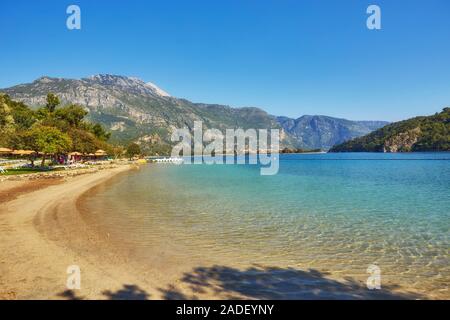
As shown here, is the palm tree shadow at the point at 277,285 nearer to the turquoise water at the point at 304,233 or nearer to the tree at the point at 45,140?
the turquoise water at the point at 304,233

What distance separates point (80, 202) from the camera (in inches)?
1073

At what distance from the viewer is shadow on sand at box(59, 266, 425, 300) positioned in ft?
27.6

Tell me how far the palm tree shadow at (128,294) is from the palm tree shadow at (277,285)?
2.53 feet

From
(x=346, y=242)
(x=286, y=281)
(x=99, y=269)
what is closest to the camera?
(x=286, y=281)

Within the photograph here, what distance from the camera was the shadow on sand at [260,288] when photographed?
8398 millimetres

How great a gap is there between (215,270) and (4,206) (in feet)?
63.7

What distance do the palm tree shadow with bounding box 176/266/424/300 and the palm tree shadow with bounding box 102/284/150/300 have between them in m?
0.77

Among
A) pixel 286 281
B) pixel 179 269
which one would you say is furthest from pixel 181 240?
pixel 286 281

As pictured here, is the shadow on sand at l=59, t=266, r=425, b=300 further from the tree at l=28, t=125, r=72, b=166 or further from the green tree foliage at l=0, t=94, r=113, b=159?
the green tree foliage at l=0, t=94, r=113, b=159

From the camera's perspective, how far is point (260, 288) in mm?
9055

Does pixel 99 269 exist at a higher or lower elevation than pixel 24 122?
lower

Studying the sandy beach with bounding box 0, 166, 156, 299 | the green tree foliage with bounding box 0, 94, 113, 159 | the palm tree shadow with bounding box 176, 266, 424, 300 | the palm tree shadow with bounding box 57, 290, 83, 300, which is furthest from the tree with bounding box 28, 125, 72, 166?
the palm tree shadow with bounding box 57, 290, 83, 300
